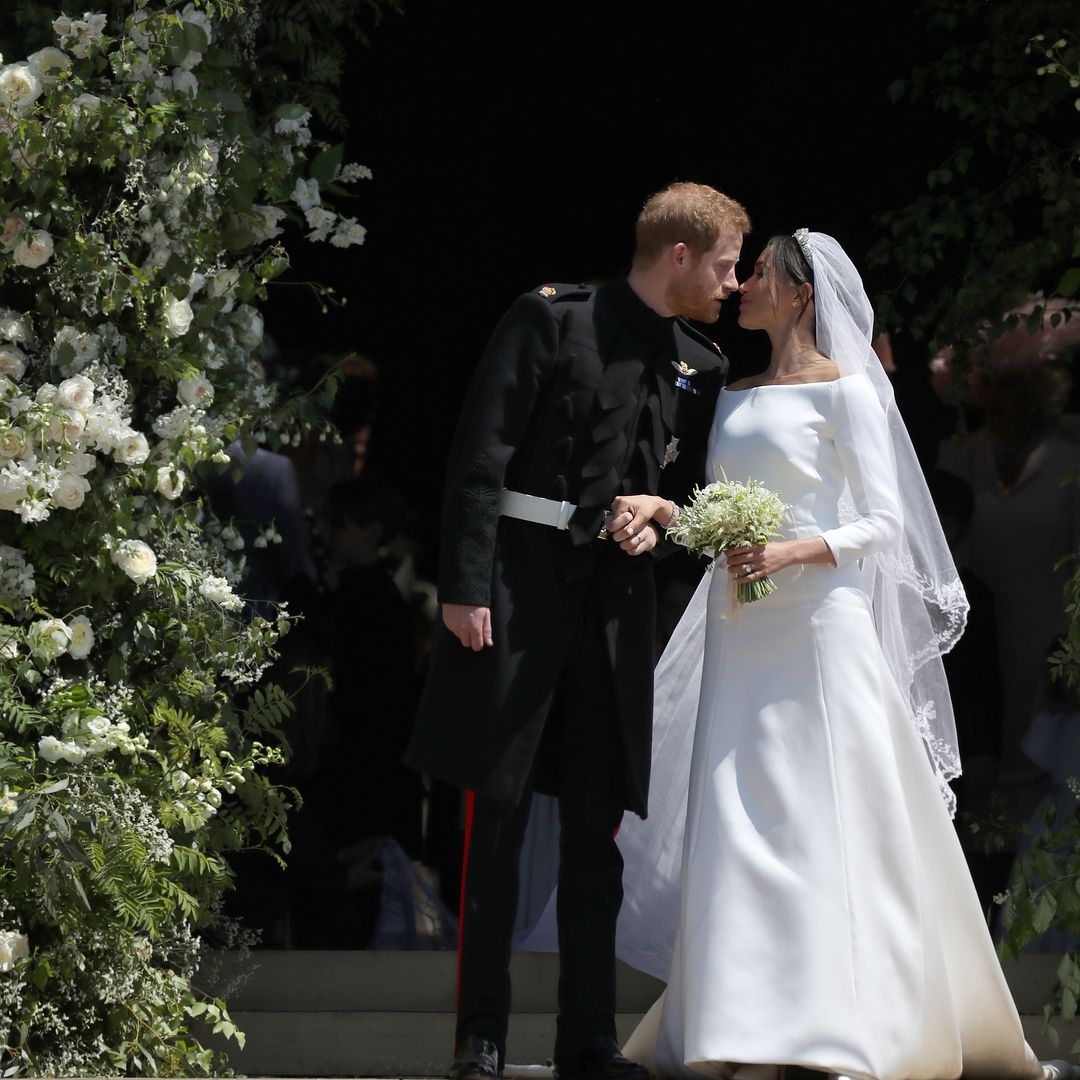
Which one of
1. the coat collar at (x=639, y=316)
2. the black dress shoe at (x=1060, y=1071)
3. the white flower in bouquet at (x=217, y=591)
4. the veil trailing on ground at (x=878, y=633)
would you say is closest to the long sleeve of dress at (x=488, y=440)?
the coat collar at (x=639, y=316)

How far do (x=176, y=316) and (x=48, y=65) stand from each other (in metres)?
0.68

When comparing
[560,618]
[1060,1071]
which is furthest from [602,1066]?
[1060,1071]

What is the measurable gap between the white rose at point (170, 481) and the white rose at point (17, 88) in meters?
0.95

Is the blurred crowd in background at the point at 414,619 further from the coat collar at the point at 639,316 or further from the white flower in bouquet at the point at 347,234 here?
the coat collar at the point at 639,316

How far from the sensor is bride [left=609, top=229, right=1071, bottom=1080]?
11.7 feet

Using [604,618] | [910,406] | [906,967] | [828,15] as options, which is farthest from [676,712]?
[828,15]

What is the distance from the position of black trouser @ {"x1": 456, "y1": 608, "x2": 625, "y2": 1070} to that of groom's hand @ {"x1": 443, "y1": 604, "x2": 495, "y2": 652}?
0.73 ft

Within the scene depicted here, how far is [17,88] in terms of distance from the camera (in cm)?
393

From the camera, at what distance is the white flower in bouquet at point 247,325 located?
4559 millimetres

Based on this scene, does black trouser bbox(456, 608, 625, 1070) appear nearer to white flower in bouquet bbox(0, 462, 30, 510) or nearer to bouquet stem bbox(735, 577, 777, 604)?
bouquet stem bbox(735, 577, 777, 604)

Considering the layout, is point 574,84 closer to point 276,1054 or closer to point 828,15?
point 828,15

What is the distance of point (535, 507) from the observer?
3.70 metres

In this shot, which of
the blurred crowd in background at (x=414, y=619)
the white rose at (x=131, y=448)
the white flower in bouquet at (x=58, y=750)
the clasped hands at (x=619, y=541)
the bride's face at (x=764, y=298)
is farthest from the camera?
the blurred crowd in background at (x=414, y=619)

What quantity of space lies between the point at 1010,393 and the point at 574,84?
5.55ft
